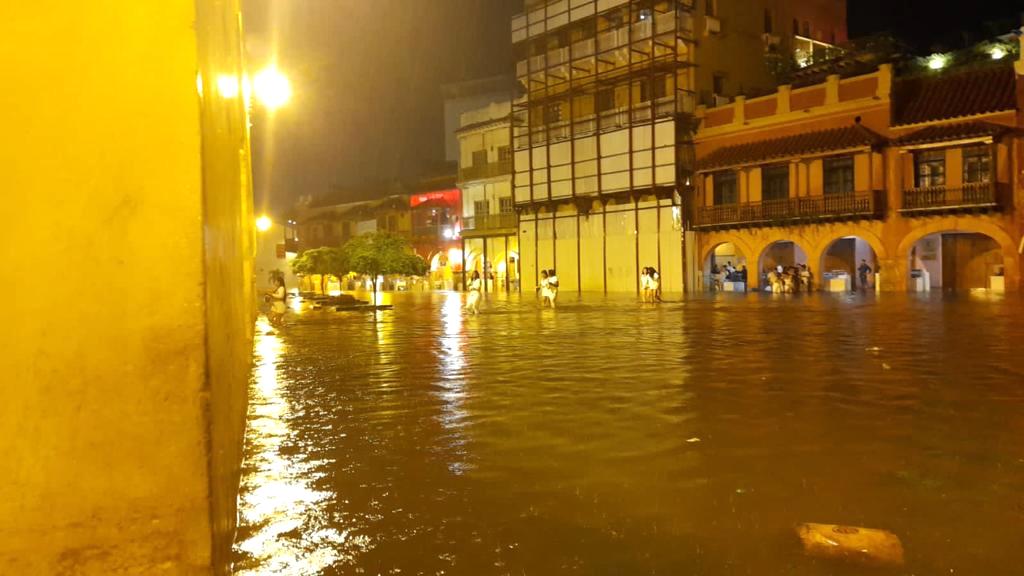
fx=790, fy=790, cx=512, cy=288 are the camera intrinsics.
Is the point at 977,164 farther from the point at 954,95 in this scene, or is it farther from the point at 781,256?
the point at 781,256

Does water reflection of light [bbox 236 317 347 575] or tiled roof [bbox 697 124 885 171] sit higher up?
tiled roof [bbox 697 124 885 171]

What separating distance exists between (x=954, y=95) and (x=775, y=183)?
7742 mm

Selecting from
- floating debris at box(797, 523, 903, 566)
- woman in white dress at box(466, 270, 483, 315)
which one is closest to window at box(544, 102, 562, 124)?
woman in white dress at box(466, 270, 483, 315)

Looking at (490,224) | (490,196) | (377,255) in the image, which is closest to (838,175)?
(377,255)

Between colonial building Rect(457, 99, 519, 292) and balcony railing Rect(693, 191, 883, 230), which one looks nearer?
balcony railing Rect(693, 191, 883, 230)

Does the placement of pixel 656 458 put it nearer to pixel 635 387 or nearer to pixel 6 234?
pixel 635 387

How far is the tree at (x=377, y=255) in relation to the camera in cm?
2619

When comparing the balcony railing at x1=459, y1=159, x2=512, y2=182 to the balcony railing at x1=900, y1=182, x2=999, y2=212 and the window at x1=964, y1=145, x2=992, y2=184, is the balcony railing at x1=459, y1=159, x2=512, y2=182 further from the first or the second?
the window at x1=964, y1=145, x2=992, y2=184

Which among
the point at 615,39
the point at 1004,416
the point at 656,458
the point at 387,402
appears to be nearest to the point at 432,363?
the point at 387,402

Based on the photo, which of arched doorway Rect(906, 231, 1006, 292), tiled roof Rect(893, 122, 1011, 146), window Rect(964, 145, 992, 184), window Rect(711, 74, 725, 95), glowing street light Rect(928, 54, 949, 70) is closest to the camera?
tiled roof Rect(893, 122, 1011, 146)

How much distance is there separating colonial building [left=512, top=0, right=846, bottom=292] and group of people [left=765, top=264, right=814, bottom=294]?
16.3ft

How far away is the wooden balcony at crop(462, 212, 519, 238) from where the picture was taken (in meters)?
46.3

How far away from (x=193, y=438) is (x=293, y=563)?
1.37m

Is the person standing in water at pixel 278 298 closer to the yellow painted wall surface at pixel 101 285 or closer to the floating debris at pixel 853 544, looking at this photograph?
the floating debris at pixel 853 544
